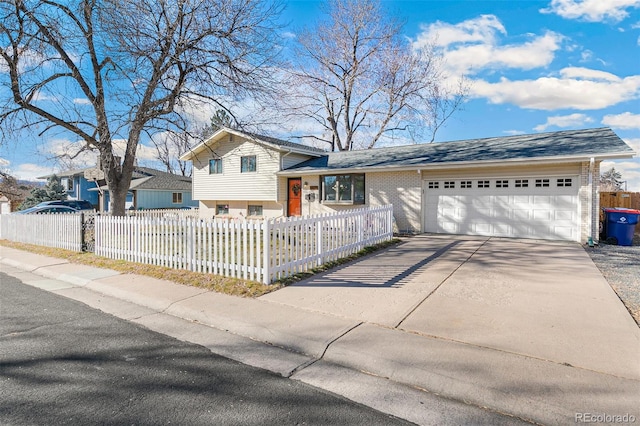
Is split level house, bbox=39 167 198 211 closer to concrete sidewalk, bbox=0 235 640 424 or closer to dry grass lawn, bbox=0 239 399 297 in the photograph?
dry grass lawn, bbox=0 239 399 297

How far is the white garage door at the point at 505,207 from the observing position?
1115 cm

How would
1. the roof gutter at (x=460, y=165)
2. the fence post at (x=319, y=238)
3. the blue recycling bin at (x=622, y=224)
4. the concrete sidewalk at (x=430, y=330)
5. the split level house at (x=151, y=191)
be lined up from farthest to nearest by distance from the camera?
the split level house at (x=151, y=191) → the blue recycling bin at (x=622, y=224) → the roof gutter at (x=460, y=165) → the fence post at (x=319, y=238) → the concrete sidewalk at (x=430, y=330)

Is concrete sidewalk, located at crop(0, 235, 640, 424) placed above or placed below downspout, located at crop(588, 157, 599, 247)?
below

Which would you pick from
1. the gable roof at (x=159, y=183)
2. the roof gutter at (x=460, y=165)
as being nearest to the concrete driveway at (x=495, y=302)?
the roof gutter at (x=460, y=165)

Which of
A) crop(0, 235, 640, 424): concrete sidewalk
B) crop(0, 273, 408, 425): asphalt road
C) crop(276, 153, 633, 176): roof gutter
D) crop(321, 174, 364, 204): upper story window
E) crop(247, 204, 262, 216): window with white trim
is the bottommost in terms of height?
crop(0, 273, 408, 425): asphalt road

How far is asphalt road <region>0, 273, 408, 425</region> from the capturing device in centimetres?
269

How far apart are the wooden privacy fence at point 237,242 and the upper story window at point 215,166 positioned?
10151 millimetres

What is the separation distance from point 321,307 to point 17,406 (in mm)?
3364

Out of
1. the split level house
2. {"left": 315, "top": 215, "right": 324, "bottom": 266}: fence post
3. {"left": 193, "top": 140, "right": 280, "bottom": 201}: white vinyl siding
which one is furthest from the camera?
the split level house

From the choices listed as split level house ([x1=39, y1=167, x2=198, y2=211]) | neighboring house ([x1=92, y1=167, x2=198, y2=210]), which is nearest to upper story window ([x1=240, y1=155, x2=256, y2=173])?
split level house ([x1=39, y1=167, x2=198, y2=211])

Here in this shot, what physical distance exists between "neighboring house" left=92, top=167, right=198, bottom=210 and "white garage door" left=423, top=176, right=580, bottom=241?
25.2m

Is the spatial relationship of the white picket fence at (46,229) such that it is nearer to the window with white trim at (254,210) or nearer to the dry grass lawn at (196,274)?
the dry grass lawn at (196,274)

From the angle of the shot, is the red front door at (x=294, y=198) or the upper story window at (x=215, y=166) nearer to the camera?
the red front door at (x=294, y=198)

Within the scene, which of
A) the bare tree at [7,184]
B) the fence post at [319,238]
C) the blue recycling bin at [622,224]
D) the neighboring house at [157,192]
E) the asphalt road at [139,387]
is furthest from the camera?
the neighboring house at [157,192]
